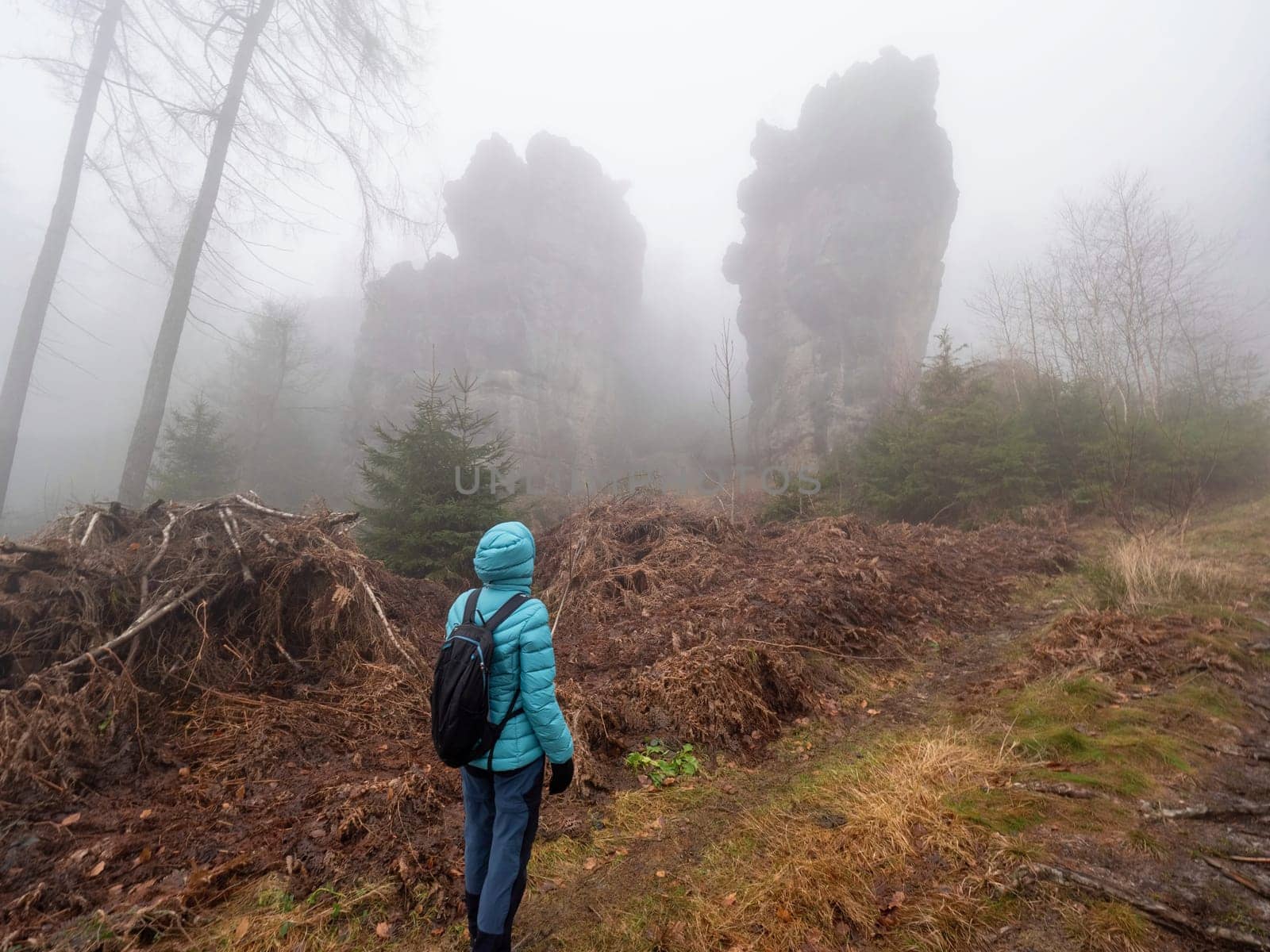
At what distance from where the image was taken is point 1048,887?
2316 mm

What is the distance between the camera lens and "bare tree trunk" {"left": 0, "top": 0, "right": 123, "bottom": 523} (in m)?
9.37

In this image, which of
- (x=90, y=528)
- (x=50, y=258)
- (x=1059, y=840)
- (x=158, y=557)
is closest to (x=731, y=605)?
(x=1059, y=840)

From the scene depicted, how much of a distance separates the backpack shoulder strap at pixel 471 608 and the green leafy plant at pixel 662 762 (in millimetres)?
2261

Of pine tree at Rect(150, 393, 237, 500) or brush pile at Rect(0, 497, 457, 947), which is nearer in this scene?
brush pile at Rect(0, 497, 457, 947)

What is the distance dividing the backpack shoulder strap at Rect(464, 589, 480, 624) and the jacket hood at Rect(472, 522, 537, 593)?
8cm

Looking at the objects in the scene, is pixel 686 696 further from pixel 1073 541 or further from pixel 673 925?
pixel 1073 541

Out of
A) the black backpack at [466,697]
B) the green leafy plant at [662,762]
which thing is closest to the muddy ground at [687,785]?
the green leafy plant at [662,762]

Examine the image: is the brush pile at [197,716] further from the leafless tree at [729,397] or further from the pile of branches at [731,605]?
the leafless tree at [729,397]

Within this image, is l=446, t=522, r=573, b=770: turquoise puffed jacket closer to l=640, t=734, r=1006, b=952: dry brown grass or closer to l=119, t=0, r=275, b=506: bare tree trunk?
l=640, t=734, r=1006, b=952: dry brown grass

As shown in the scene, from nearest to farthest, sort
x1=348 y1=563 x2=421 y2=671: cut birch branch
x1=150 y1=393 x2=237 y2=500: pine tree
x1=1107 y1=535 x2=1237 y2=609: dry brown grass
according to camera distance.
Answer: x1=348 y1=563 x2=421 y2=671: cut birch branch → x1=1107 y1=535 x2=1237 y2=609: dry brown grass → x1=150 y1=393 x2=237 y2=500: pine tree

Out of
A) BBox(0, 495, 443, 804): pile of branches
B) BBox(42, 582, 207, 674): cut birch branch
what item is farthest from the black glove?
BBox(42, 582, 207, 674): cut birch branch

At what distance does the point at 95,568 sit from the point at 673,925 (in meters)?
5.10

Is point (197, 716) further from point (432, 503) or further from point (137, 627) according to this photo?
point (432, 503)

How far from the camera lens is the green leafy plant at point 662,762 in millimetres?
3973
